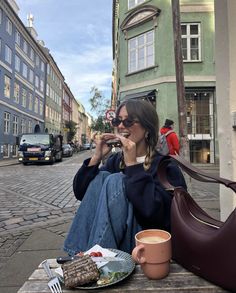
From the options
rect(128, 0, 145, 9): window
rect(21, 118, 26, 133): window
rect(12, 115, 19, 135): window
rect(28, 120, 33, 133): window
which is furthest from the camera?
rect(28, 120, 33, 133): window

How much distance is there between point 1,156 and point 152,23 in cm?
1725

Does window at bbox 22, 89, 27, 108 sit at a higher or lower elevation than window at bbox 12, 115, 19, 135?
higher

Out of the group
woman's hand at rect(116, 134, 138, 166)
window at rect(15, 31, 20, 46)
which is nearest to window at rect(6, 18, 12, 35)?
window at rect(15, 31, 20, 46)

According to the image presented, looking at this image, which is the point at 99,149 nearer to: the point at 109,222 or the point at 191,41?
the point at 109,222

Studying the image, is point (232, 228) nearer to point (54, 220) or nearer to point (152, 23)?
point (54, 220)

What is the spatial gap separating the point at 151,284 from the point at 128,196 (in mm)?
554

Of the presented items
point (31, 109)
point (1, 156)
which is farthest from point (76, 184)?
point (31, 109)

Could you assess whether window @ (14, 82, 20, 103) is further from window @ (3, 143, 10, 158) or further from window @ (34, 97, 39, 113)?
window @ (34, 97, 39, 113)

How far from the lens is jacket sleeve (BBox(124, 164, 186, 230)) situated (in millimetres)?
1721

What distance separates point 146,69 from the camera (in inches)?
710

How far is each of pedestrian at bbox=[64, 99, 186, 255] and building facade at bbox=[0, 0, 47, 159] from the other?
2762 centimetres

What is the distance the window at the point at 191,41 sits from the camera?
17266 millimetres

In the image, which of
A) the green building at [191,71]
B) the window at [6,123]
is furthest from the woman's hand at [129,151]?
the window at [6,123]

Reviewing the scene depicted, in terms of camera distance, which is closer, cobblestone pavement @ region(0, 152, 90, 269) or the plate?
the plate
